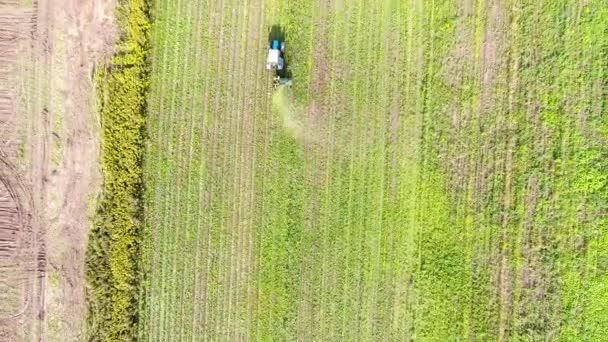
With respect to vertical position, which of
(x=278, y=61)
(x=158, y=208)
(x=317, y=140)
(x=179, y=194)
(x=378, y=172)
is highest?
(x=278, y=61)

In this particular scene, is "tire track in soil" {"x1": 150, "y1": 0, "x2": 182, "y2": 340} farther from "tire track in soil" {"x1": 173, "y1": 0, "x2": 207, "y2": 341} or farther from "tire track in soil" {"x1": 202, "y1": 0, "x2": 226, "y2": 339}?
"tire track in soil" {"x1": 202, "y1": 0, "x2": 226, "y2": 339}

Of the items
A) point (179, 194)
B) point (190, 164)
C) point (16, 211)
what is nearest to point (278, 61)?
point (190, 164)

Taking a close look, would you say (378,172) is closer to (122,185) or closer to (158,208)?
(158,208)

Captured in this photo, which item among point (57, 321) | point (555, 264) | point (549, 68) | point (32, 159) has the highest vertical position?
point (549, 68)

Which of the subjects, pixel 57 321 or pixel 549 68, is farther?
pixel 57 321


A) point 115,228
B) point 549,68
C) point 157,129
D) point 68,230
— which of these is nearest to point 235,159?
point 157,129

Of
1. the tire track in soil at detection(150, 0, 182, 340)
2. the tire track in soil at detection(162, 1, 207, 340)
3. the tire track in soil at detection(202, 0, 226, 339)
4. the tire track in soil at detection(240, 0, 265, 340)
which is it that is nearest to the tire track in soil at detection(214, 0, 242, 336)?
the tire track in soil at detection(202, 0, 226, 339)

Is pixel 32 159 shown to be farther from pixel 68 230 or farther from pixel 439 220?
pixel 439 220
